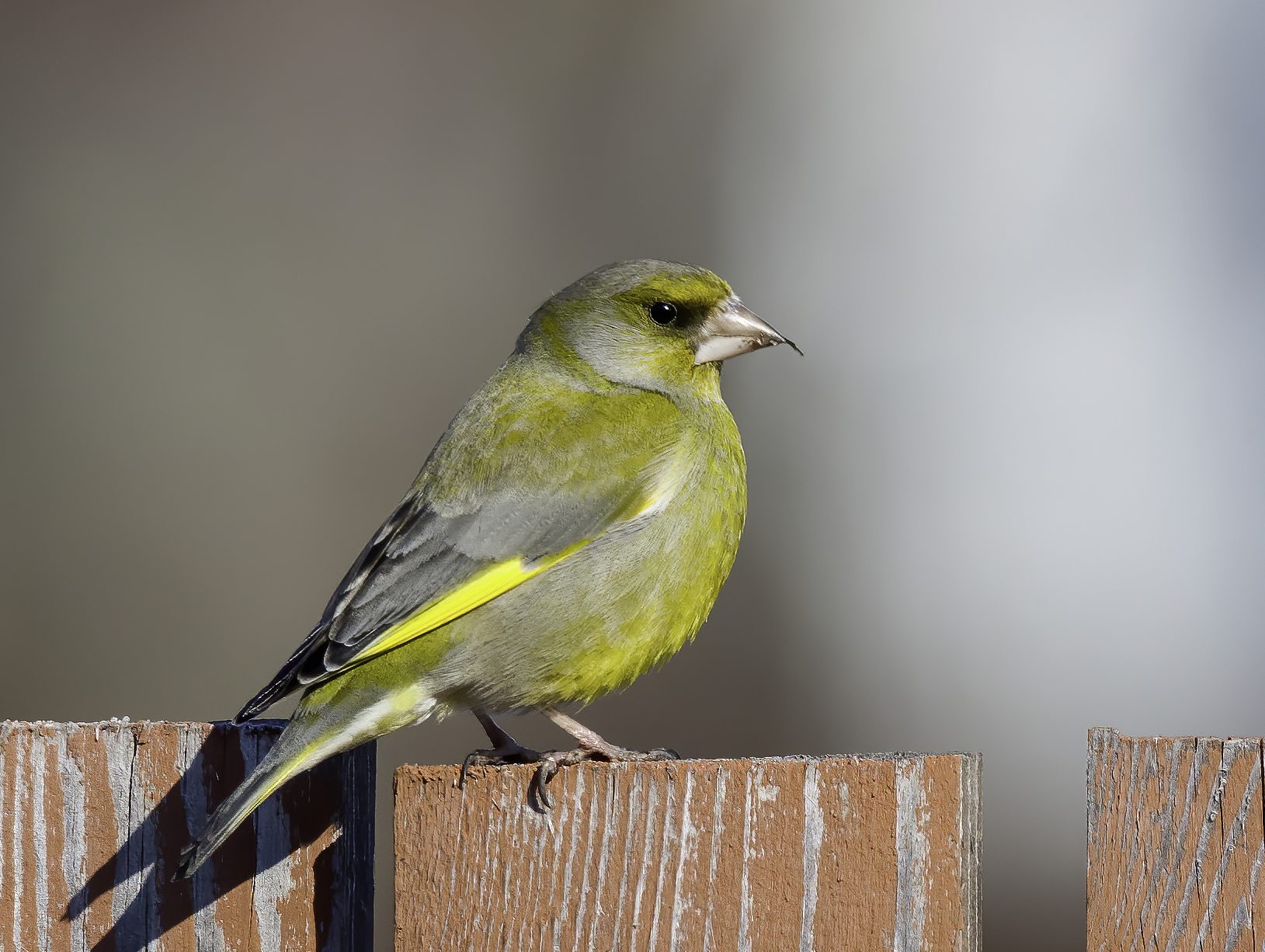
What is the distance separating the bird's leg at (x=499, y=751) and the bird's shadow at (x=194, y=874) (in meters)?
0.39

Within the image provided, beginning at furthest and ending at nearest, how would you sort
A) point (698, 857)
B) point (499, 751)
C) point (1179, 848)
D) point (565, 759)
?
1. point (499, 751)
2. point (565, 759)
3. point (698, 857)
4. point (1179, 848)

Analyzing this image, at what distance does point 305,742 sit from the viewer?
8.28ft

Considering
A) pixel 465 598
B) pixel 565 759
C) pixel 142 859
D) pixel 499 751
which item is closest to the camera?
pixel 142 859

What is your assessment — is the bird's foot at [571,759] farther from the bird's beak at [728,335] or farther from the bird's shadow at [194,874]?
the bird's beak at [728,335]

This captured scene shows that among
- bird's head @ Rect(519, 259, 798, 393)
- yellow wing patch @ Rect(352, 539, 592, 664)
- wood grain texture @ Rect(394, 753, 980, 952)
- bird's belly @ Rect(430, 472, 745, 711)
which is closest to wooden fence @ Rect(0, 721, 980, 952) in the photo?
wood grain texture @ Rect(394, 753, 980, 952)

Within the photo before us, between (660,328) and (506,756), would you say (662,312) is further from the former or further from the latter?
(506,756)

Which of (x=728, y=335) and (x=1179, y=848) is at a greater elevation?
(x=728, y=335)

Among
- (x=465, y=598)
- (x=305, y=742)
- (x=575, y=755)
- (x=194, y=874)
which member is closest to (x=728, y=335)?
(x=465, y=598)

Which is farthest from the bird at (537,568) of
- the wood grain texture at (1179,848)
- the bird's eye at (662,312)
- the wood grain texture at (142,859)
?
the wood grain texture at (1179,848)

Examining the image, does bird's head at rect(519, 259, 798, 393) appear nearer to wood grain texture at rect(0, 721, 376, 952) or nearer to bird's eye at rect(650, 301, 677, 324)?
bird's eye at rect(650, 301, 677, 324)

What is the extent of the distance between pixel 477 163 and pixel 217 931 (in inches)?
215

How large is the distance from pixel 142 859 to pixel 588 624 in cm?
122

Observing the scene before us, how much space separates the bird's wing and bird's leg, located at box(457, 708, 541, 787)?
336mm

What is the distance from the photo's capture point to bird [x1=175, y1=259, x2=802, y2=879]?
3135 millimetres
